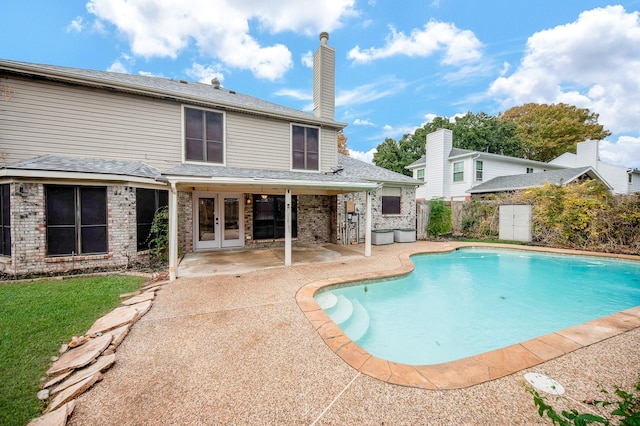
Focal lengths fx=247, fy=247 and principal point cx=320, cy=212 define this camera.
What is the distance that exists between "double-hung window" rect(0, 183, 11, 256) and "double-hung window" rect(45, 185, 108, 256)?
764 millimetres

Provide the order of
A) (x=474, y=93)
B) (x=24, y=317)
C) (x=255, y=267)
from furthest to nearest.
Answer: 1. (x=474, y=93)
2. (x=255, y=267)
3. (x=24, y=317)

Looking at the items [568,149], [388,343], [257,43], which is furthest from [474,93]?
[388,343]

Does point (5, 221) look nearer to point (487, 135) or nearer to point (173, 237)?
point (173, 237)

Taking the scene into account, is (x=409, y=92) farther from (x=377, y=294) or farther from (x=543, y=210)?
(x=377, y=294)

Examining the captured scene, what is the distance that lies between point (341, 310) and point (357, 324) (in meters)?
0.38

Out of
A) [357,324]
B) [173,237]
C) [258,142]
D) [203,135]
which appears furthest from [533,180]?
[173,237]

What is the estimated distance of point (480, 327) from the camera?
4648 mm

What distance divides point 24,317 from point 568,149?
3898 centimetres

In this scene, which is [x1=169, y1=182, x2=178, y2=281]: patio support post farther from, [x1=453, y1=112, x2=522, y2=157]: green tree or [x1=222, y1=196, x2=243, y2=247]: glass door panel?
[x1=453, y1=112, x2=522, y2=157]: green tree

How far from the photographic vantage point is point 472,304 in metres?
5.60

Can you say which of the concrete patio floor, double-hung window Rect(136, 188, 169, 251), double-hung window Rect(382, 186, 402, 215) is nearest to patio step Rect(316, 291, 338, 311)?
the concrete patio floor

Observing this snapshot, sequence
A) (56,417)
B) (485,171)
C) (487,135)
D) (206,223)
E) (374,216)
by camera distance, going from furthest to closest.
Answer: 1. (487,135)
2. (485,171)
3. (374,216)
4. (206,223)
5. (56,417)

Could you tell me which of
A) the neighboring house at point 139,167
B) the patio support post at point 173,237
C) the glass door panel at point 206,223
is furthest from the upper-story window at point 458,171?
the patio support post at point 173,237

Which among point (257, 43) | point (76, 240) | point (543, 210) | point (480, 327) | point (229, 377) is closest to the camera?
point (229, 377)
